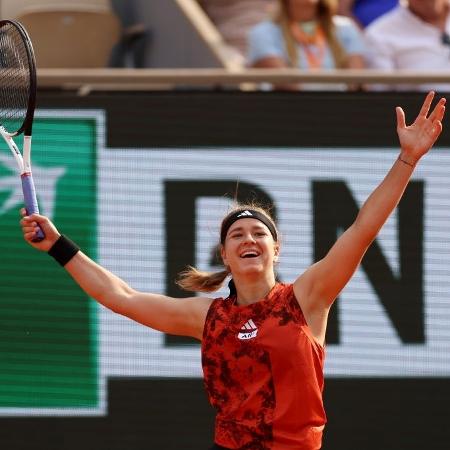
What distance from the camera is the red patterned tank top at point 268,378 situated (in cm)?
476

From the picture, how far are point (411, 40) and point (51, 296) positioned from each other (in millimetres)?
3027

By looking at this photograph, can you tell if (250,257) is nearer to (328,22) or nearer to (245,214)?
(245,214)

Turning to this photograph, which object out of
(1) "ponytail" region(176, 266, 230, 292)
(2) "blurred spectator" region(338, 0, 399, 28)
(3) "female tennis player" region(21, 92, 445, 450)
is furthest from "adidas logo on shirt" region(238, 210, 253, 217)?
(2) "blurred spectator" region(338, 0, 399, 28)

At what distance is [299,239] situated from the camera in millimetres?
7066

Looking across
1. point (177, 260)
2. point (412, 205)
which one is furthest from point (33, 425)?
point (412, 205)

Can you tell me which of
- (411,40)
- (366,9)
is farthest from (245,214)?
(366,9)

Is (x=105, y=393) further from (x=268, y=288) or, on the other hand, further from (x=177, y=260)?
(x=268, y=288)

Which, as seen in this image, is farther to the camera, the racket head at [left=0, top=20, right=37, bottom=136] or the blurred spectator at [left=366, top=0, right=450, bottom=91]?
the blurred spectator at [left=366, top=0, right=450, bottom=91]

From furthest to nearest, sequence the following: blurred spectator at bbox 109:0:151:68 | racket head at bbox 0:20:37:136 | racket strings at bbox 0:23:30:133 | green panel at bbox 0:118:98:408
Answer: blurred spectator at bbox 109:0:151:68 < green panel at bbox 0:118:98:408 < racket strings at bbox 0:23:30:133 < racket head at bbox 0:20:37:136

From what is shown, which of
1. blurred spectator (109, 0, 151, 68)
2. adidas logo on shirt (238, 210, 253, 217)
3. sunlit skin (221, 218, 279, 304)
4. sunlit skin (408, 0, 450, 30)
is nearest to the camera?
sunlit skin (221, 218, 279, 304)

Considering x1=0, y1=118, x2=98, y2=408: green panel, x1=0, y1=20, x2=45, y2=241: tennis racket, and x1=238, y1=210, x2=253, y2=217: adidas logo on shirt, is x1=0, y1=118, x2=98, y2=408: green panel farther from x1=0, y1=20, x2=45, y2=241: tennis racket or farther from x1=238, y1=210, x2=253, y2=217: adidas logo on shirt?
x1=238, y1=210, x2=253, y2=217: adidas logo on shirt

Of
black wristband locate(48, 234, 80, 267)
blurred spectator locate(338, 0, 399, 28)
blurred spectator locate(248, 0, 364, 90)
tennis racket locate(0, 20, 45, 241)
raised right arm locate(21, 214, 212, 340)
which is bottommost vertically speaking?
raised right arm locate(21, 214, 212, 340)

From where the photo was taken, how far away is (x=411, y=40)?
27.4 ft

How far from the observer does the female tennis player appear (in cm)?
472
